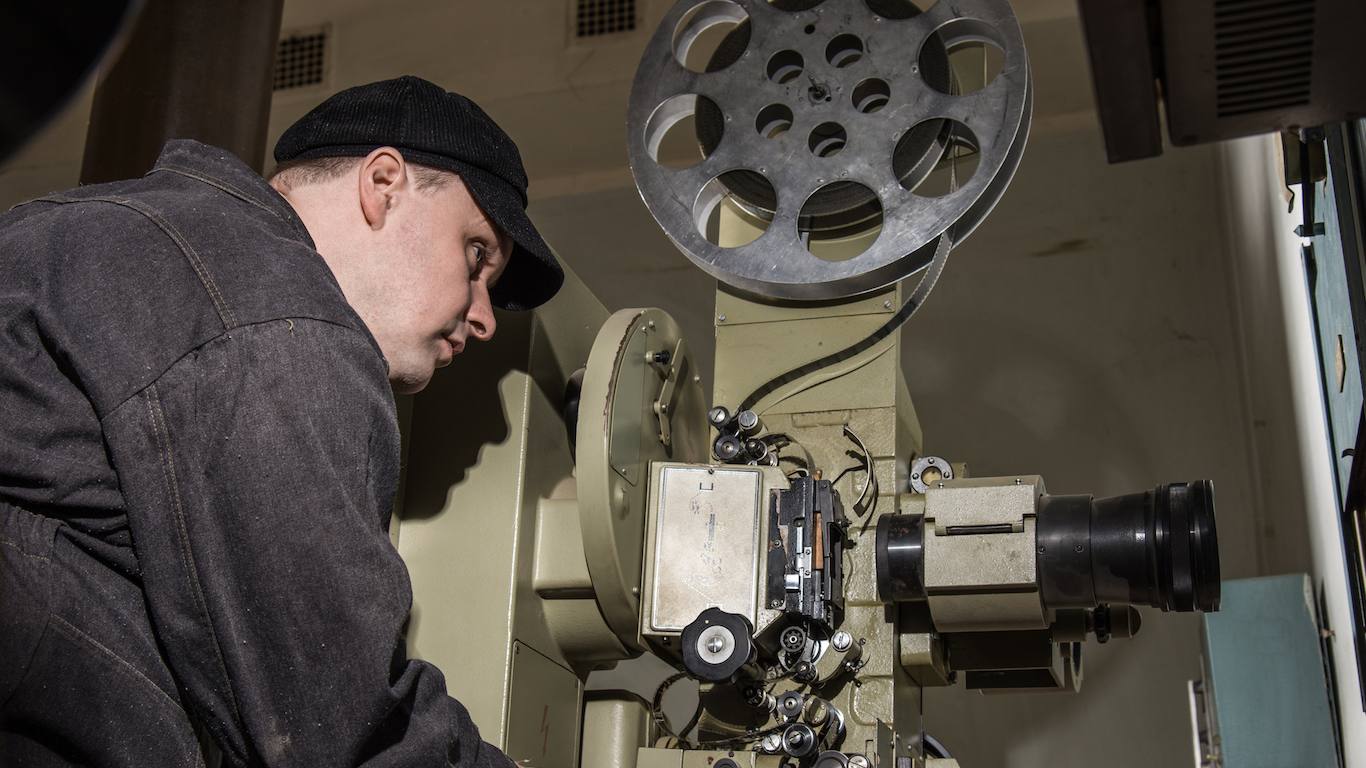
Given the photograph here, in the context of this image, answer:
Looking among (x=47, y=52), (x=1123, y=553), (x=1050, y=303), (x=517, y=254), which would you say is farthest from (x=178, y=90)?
(x=47, y=52)

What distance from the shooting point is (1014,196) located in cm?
476

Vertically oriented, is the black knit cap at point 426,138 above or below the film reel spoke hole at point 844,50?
below

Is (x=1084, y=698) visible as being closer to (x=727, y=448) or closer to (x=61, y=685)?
(x=727, y=448)

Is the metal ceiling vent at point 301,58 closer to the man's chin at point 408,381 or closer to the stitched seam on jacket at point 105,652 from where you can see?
the man's chin at point 408,381

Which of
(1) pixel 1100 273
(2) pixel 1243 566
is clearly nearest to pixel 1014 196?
(1) pixel 1100 273

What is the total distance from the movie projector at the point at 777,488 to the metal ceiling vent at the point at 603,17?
266cm

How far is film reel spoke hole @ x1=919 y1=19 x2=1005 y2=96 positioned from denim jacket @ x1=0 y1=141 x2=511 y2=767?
1.53m

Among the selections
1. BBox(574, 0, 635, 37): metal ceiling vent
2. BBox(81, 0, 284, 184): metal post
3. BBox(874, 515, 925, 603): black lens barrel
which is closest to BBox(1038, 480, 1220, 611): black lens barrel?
BBox(874, 515, 925, 603): black lens barrel

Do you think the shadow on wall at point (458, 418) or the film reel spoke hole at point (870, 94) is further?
the film reel spoke hole at point (870, 94)

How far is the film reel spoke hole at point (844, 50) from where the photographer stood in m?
2.38

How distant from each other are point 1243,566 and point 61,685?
3.80m

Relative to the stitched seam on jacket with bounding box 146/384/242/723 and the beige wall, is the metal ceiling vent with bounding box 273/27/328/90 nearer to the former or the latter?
the beige wall

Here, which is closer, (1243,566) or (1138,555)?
(1138,555)

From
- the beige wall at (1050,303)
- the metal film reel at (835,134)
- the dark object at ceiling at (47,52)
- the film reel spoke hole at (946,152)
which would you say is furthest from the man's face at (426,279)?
the beige wall at (1050,303)
